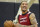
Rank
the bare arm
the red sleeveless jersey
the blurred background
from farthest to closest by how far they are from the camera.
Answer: the blurred background → the red sleeveless jersey → the bare arm

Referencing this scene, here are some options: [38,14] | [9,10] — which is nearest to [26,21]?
[9,10]

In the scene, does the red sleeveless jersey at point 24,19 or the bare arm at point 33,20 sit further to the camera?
the red sleeveless jersey at point 24,19

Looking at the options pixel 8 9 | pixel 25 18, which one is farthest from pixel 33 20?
pixel 8 9

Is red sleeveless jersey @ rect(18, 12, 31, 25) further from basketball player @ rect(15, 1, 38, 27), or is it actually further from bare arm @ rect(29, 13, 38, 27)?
bare arm @ rect(29, 13, 38, 27)

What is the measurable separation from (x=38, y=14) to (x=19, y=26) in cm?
189

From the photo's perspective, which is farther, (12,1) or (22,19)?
(12,1)

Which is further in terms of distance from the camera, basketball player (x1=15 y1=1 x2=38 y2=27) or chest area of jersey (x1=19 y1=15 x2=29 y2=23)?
chest area of jersey (x1=19 y1=15 x2=29 y2=23)

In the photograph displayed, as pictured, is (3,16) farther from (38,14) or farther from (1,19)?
(38,14)

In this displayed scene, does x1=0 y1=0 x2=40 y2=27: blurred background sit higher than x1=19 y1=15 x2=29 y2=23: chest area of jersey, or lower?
higher

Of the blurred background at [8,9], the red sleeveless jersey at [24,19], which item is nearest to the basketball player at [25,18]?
the red sleeveless jersey at [24,19]

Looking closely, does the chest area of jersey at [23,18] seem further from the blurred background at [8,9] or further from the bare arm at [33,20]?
the blurred background at [8,9]

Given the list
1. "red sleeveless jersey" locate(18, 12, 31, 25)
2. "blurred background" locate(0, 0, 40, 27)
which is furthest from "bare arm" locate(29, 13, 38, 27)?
"blurred background" locate(0, 0, 40, 27)

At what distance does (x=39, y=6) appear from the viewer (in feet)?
23.9

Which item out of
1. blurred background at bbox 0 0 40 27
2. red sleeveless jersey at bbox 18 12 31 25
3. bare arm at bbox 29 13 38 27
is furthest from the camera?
blurred background at bbox 0 0 40 27
